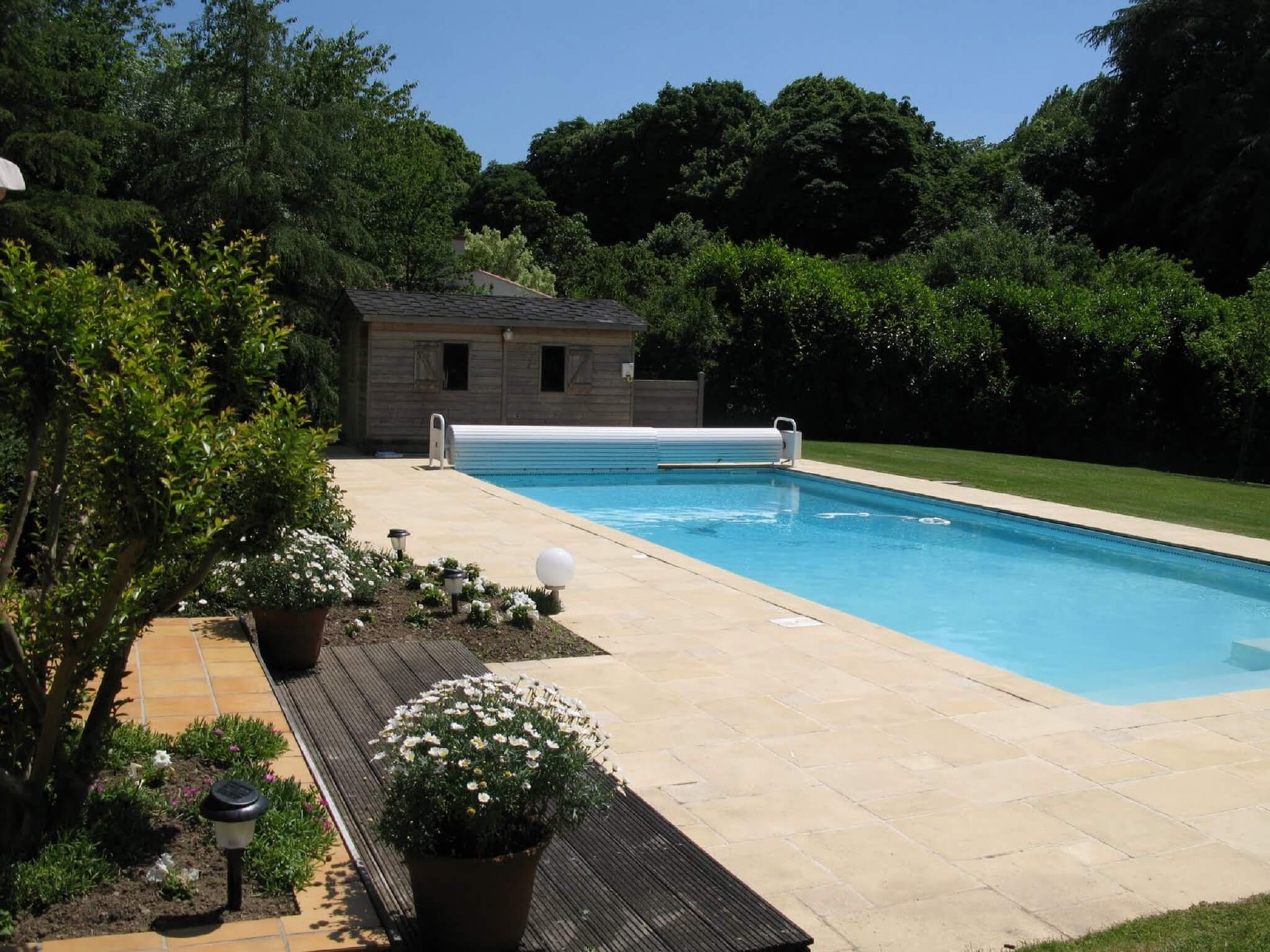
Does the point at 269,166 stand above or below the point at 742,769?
above

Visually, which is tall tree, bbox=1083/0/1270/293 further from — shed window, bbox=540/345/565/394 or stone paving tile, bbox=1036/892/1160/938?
stone paving tile, bbox=1036/892/1160/938

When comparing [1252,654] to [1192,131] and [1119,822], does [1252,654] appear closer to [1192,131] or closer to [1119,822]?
[1119,822]

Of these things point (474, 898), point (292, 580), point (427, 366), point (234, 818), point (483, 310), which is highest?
point (483, 310)

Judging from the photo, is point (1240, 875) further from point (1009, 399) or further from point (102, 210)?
point (1009, 399)

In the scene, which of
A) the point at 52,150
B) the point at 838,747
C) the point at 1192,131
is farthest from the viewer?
the point at 1192,131

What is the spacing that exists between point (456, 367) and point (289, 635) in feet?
46.4

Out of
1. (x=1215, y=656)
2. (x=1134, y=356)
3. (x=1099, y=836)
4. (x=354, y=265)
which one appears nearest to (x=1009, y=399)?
(x=1134, y=356)

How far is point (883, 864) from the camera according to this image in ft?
13.8

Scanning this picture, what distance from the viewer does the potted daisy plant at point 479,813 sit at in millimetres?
3131

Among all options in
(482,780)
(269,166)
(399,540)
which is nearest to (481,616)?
(399,540)

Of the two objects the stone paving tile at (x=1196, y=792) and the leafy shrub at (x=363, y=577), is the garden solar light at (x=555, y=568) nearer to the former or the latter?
the leafy shrub at (x=363, y=577)

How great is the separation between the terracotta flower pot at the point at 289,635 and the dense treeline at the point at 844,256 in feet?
46.6

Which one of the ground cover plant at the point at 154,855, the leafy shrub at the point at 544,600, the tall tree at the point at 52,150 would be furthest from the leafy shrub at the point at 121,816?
the tall tree at the point at 52,150

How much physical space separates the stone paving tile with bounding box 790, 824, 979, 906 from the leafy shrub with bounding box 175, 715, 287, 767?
217 cm
